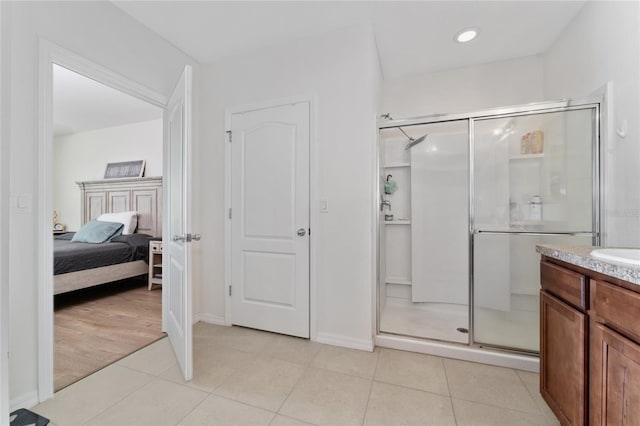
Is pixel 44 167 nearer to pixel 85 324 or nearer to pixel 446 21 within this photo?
pixel 85 324

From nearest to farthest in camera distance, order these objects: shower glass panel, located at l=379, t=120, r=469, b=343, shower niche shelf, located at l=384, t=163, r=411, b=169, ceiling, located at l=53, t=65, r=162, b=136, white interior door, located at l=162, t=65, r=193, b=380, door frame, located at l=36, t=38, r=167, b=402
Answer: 1. door frame, located at l=36, t=38, r=167, b=402
2. white interior door, located at l=162, t=65, r=193, b=380
3. shower glass panel, located at l=379, t=120, r=469, b=343
4. shower niche shelf, located at l=384, t=163, r=411, b=169
5. ceiling, located at l=53, t=65, r=162, b=136

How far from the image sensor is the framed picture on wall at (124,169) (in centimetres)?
453

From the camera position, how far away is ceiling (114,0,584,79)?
1.92 metres

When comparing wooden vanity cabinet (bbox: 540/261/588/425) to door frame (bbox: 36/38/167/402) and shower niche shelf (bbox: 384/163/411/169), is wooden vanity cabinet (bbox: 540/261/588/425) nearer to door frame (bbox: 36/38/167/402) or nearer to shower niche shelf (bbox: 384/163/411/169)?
shower niche shelf (bbox: 384/163/411/169)

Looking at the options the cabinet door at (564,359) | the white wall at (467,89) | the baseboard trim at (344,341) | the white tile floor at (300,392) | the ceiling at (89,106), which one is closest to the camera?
the cabinet door at (564,359)

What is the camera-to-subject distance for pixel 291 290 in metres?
2.32

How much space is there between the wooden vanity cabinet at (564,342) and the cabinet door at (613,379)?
0.05 metres

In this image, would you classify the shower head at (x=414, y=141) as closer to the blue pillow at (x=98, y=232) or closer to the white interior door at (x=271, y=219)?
the white interior door at (x=271, y=219)

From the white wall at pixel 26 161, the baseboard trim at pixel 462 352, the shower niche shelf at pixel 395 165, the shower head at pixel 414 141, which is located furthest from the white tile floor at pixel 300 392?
the shower head at pixel 414 141

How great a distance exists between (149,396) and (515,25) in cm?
366

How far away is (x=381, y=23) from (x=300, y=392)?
2.69 m

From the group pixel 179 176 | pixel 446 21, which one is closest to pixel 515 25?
pixel 446 21

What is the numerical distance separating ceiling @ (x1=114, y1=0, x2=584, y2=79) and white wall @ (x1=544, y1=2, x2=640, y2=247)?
10.5 inches

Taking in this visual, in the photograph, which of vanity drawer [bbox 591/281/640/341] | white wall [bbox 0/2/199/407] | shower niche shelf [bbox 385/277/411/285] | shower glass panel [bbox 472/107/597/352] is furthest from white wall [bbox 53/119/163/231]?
vanity drawer [bbox 591/281/640/341]
